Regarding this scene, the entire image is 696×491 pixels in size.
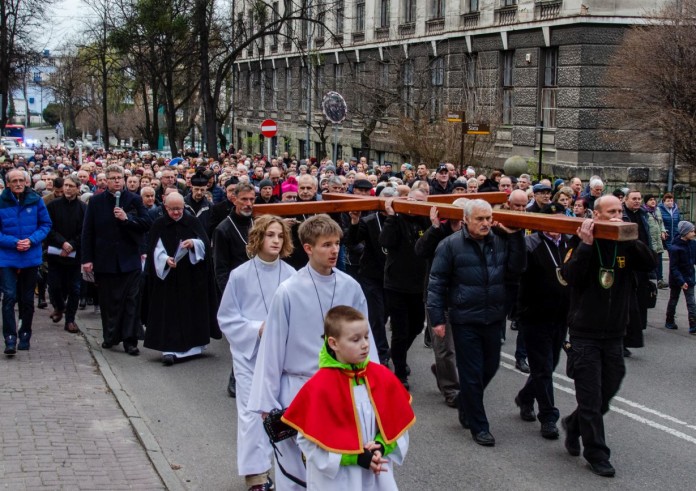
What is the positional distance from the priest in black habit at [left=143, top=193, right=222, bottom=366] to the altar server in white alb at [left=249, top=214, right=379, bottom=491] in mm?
5033

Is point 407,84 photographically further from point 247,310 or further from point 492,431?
point 247,310

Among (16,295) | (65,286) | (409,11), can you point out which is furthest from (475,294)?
(409,11)

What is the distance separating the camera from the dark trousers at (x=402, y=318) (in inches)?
391

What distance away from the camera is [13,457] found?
292 inches

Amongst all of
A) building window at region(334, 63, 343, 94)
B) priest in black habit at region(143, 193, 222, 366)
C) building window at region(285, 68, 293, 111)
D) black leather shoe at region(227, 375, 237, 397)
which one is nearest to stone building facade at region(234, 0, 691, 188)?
building window at region(334, 63, 343, 94)

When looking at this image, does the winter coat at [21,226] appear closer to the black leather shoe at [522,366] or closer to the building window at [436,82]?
the black leather shoe at [522,366]

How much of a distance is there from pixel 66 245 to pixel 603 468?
7715 mm

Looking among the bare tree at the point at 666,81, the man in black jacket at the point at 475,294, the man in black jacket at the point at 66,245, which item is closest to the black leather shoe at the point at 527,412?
the man in black jacket at the point at 475,294

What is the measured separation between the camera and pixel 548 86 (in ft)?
92.8

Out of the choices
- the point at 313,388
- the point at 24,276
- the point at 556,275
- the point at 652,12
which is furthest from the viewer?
the point at 652,12

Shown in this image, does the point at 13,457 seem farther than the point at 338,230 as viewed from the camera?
Yes

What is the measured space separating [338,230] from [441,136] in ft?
70.9

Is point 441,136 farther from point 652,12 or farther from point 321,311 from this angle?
point 321,311

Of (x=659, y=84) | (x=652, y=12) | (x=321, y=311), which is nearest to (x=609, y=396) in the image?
(x=321, y=311)
